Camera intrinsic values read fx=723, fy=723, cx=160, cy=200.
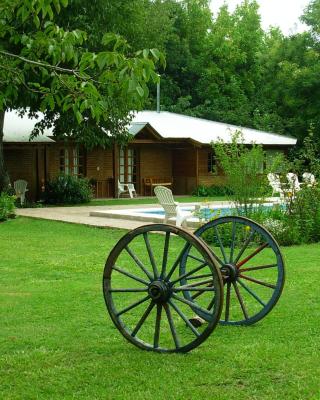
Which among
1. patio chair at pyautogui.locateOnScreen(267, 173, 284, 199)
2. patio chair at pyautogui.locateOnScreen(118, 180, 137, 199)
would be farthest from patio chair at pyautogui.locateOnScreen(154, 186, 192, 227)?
patio chair at pyautogui.locateOnScreen(118, 180, 137, 199)

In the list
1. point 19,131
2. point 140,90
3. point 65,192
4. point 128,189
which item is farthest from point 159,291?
point 128,189

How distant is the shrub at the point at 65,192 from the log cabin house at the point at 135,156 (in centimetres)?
85

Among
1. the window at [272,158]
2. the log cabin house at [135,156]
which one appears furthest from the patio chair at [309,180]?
the log cabin house at [135,156]

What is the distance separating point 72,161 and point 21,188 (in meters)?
4.70

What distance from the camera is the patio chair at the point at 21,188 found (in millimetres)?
26844

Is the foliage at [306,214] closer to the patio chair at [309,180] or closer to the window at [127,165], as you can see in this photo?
the patio chair at [309,180]

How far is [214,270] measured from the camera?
214 inches

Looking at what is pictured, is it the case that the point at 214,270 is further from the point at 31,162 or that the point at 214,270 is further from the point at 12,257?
the point at 31,162

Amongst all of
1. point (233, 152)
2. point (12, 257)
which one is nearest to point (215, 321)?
point (12, 257)

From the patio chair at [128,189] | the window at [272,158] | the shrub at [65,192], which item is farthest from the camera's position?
the patio chair at [128,189]

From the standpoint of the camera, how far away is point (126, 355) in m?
5.89

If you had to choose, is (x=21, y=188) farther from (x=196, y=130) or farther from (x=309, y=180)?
(x=309, y=180)

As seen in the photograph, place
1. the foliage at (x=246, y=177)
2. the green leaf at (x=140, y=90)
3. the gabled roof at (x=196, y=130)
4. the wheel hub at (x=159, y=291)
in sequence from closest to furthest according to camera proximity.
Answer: the green leaf at (x=140, y=90) < the wheel hub at (x=159, y=291) < the foliage at (x=246, y=177) < the gabled roof at (x=196, y=130)

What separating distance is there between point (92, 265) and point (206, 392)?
661cm
